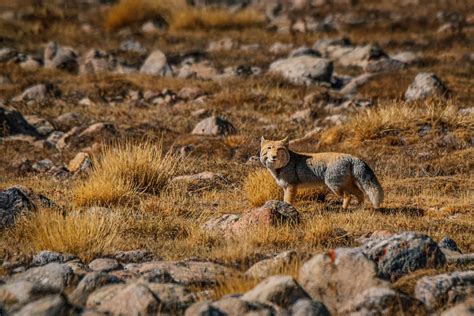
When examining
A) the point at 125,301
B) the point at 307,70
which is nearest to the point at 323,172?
the point at 125,301

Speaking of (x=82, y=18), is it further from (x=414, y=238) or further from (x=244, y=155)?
(x=414, y=238)

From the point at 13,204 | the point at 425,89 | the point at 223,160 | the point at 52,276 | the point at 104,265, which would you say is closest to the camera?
the point at 52,276

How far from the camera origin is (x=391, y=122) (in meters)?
14.8

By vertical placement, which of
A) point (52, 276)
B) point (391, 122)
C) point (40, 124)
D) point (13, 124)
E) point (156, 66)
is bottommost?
point (156, 66)

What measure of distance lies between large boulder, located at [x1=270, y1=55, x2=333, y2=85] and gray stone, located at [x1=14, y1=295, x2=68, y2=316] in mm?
14885

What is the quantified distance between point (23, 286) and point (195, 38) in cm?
2203

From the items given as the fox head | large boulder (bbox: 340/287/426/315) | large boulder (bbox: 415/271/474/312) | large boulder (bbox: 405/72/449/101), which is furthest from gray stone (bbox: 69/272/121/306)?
large boulder (bbox: 405/72/449/101)

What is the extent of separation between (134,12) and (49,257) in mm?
23273

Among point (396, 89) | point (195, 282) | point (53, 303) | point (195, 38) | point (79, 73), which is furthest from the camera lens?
point (195, 38)

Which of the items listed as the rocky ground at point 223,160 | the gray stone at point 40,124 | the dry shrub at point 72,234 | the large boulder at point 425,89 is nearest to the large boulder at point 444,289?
the rocky ground at point 223,160

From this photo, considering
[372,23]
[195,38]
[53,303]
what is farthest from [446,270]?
[372,23]

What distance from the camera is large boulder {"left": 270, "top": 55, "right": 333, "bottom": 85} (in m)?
20.6

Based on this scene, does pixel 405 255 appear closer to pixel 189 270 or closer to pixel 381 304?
pixel 381 304

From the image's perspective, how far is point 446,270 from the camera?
716cm
